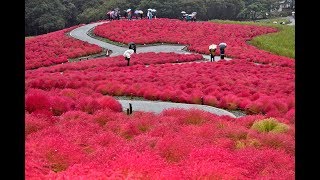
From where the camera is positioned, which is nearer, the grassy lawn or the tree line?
the grassy lawn

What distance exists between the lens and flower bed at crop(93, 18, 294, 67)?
143 ft

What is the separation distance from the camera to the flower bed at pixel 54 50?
115ft

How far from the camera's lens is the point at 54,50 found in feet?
133

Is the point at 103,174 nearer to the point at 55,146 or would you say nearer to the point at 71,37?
the point at 55,146

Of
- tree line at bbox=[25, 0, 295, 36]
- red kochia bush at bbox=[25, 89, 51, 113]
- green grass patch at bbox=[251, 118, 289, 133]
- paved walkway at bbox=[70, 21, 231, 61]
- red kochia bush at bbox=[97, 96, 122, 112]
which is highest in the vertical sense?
tree line at bbox=[25, 0, 295, 36]

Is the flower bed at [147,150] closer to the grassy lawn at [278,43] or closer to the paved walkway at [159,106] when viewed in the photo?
the paved walkway at [159,106]

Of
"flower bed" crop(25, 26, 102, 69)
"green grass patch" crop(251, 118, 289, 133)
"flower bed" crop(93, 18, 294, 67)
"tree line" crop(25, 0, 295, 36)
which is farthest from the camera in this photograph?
"tree line" crop(25, 0, 295, 36)

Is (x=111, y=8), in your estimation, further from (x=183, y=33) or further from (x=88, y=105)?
(x=88, y=105)

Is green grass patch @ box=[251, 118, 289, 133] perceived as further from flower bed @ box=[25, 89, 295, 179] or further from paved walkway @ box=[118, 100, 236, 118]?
paved walkway @ box=[118, 100, 236, 118]

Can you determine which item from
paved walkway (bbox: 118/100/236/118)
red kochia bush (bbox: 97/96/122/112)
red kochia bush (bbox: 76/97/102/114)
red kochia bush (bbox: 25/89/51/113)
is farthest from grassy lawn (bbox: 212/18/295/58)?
red kochia bush (bbox: 25/89/51/113)

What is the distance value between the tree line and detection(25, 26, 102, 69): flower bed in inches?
808

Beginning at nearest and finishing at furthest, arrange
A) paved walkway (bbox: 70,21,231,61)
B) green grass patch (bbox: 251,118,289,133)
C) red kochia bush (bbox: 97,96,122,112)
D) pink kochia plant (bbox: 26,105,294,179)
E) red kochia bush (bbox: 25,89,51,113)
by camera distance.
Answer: pink kochia plant (bbox: 26,105,294,179)
green grass patch (bbox: 251,118,289,133)
red kochia bush (bbox: 25,89,51,113)
red kochia bush (bbox: 97,96,122,112)
paved walkway (bbox: 70,21,231,61)

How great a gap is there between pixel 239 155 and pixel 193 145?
844mm

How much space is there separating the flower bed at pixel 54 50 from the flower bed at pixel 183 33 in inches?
182
